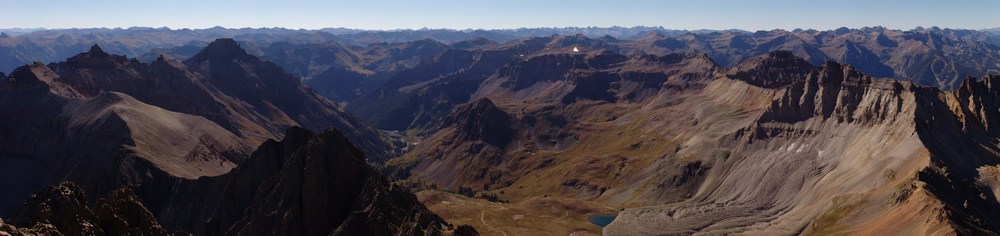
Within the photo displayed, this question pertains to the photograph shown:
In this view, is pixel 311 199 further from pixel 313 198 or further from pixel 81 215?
pixel 81 215

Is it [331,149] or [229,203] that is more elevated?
[331,149]

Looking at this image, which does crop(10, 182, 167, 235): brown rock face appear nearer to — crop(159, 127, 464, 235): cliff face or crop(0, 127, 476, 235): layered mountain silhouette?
crop(0, 127, 476, 235): layered mountain silhouette

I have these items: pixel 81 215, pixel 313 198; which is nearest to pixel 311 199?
pixel 313 198

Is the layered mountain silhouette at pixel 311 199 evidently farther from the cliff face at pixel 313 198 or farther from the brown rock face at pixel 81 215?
the brown rock face at pixel 81 215

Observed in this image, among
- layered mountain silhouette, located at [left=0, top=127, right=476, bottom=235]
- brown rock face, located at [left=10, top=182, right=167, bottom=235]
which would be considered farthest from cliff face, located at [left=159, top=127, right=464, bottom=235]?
brown rock face, located at [left=10, top=182, right=167, bottom=235]

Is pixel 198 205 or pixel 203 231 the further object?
pixel 198 205

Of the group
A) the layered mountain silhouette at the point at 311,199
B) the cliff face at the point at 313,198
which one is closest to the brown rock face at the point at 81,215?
the layered mountain silhouette at the point at 311,199

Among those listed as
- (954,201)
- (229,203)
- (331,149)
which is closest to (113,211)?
(331,149)

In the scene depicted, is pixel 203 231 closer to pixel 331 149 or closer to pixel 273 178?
pixel 273 178
